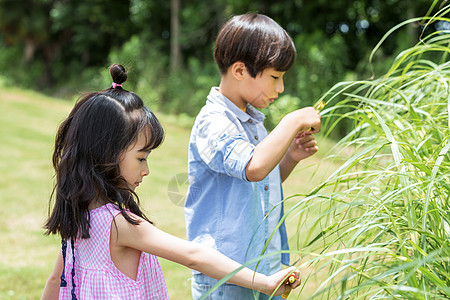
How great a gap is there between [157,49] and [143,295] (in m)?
12.4

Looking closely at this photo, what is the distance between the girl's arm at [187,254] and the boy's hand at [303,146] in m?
0.53

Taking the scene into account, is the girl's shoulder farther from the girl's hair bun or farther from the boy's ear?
the boy's ear

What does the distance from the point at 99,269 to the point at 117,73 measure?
20.8 inches

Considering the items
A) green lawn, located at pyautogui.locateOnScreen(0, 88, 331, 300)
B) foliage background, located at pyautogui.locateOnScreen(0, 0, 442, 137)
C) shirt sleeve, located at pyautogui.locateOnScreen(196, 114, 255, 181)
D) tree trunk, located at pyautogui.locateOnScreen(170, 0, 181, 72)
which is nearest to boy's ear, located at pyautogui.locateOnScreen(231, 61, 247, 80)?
shirt sleeve, located at pyautogui.locateOnScreen(196, 114, 255, 181)

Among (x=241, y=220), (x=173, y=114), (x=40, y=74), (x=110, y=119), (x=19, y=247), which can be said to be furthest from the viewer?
(x=40, y=74)

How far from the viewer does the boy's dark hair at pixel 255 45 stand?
1593mm

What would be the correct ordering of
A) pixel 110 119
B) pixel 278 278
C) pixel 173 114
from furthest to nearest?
pixel 173 114 → pixel 110 119 → pixel 278 278

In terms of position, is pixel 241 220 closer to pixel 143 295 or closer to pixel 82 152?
pixel 143 295

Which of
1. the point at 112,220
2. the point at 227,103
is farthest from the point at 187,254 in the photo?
the point at 227,103

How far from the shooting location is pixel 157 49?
13398 millimetres

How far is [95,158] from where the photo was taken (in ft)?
4.56

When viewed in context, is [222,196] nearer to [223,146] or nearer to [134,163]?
[223,146]

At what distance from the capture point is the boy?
1.56 metres

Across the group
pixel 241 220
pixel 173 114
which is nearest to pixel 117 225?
pixel 241 220
